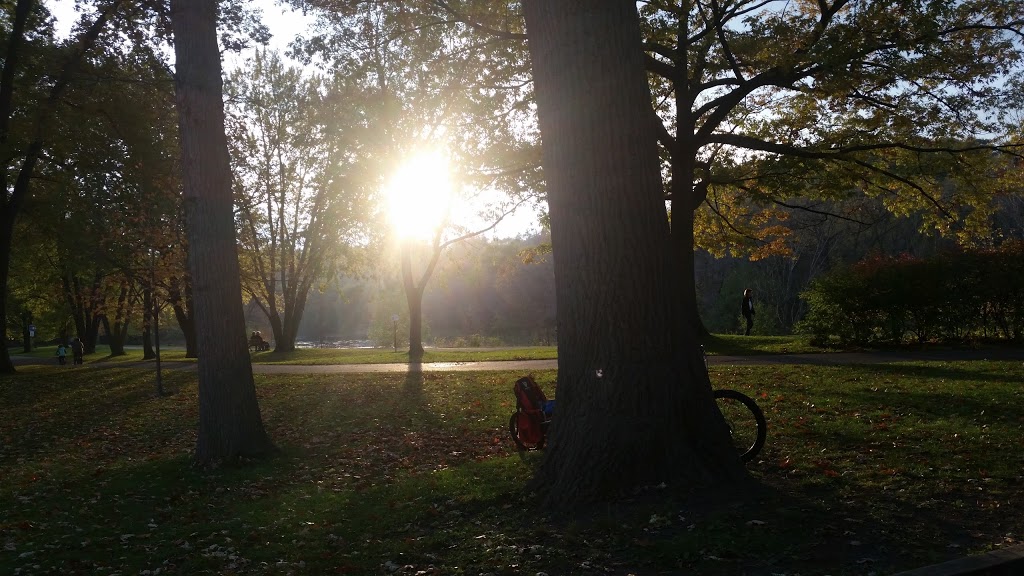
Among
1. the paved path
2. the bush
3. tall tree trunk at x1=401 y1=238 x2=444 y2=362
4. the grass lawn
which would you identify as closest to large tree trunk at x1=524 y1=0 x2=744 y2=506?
the grass lawn

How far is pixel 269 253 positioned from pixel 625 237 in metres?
33.8

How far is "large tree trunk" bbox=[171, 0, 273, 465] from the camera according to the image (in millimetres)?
8867

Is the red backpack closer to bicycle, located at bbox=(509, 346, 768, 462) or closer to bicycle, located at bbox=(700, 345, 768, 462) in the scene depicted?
bicycle, located at bbox=(509, 346, 768, 462)

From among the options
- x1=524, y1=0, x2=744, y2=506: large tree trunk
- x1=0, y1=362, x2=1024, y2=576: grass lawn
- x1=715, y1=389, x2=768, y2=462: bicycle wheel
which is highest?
x1=524, y1=0, x2=744, y2=506: large tree trunk

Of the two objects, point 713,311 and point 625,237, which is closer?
point 625,237

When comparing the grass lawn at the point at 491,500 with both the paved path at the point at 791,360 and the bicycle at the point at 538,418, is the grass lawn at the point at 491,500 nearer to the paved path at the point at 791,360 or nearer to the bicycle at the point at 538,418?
the bicycle at the point at 538,418

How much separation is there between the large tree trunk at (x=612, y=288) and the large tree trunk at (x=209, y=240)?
16.0ft

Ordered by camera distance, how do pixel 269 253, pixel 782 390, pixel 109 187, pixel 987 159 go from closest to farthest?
pixel 782 390 → pixel 987 159 → pixel 109 187 → pixel 269 253

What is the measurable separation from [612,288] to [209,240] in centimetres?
554

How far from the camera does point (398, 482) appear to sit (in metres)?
7.55

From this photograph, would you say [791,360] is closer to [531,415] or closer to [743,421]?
[743,421]

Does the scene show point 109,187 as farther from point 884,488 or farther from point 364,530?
point 884,488

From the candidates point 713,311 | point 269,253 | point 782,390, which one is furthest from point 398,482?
point 713,311

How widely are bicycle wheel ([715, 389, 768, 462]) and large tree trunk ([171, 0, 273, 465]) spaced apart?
5479 mm
